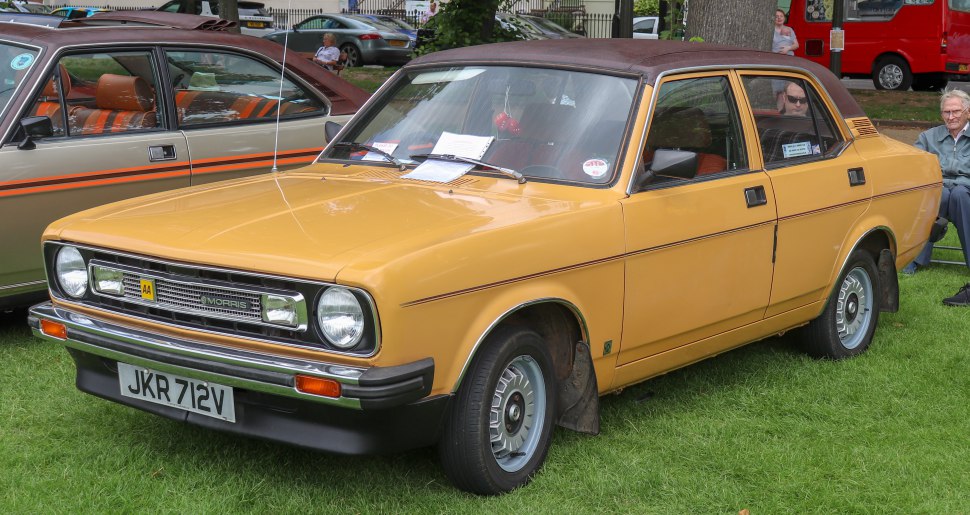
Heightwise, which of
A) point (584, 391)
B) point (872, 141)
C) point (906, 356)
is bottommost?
point (906, 356)

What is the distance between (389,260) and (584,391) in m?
1.24

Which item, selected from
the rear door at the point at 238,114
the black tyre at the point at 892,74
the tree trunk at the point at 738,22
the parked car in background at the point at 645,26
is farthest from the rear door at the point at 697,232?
the parked car in background at the point at 645,26

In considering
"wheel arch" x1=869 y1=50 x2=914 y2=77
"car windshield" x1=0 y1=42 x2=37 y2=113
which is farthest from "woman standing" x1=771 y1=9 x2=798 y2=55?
"car windshield" x1=0 y1=42 x2=37 y2=113

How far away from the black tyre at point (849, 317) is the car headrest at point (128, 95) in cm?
397

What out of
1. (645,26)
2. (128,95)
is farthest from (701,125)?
(645,26)

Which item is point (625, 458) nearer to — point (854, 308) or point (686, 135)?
point (686, 135)

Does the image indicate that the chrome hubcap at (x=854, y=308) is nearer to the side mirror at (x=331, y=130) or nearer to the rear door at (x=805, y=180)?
the rear door at (x=805, y=180)

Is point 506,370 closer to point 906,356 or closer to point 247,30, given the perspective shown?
point 906,356

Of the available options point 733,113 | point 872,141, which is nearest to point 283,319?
point 733,113

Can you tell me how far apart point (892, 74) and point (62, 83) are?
58.0ft

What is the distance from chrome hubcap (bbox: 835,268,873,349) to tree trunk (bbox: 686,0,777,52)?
410 centimetres

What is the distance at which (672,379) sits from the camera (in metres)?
5.77

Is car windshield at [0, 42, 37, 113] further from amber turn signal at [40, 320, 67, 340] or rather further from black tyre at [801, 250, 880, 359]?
black tyre at [801, 250, 880, 359]

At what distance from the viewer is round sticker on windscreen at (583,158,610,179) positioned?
464 centimetres
